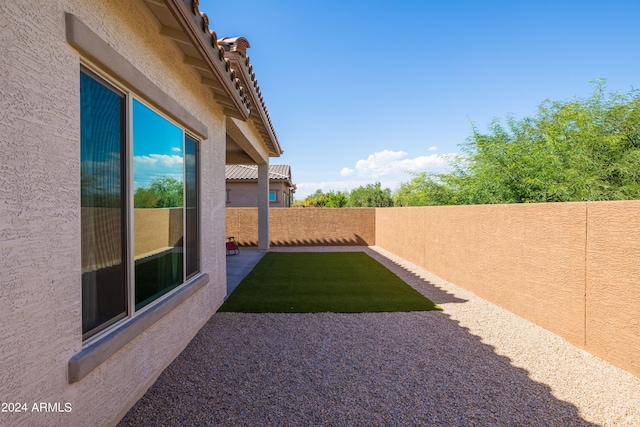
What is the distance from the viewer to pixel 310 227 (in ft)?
53.6

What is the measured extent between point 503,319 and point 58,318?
6.08 metres

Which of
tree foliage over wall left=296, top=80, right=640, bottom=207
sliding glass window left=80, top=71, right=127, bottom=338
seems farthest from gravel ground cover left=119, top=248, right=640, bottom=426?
tree foliage over wall left=296, top=80, right=640, bottom=207

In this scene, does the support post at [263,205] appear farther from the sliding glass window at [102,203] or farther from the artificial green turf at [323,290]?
the sliding glass window at [102,203]

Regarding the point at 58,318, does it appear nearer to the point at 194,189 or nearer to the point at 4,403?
the point at 4,403

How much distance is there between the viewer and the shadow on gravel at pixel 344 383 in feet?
9.04

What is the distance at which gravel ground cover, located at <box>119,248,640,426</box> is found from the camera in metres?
2.77

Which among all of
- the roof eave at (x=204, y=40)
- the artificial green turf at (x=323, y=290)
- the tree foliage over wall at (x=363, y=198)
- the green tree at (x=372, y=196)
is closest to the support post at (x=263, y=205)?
the artificial green turf at (x=323, y=290)

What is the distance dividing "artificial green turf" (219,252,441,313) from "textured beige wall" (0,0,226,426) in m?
3.68

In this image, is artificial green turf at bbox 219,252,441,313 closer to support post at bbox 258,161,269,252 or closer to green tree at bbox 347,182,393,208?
support post at bbox 258,161,269,252

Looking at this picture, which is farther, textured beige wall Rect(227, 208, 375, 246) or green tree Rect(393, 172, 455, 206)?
textured beige wall Rect(227, 208, 375, 246)

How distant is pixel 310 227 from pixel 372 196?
82.2 feet

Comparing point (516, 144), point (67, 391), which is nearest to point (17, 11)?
point (67, 391)

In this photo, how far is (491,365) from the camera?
3.70 metres

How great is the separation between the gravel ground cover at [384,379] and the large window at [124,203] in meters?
1.09
